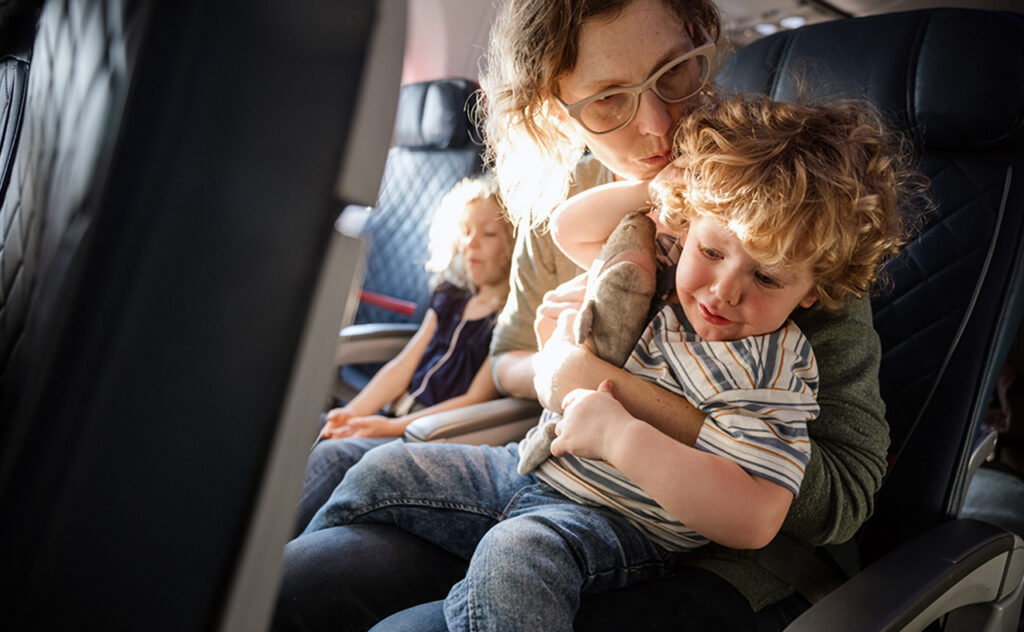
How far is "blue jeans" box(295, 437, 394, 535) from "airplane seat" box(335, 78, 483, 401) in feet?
3.96

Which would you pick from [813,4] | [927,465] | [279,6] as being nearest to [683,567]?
[927,465]

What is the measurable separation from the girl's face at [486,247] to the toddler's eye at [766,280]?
156cm

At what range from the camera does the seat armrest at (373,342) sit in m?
2.52

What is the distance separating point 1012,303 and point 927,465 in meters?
0.32

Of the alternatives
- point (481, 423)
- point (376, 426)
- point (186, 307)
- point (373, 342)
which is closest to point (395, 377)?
point (373, 342)

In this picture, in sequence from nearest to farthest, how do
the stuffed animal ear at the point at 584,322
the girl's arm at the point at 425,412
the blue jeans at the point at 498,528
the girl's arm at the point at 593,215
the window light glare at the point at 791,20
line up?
the blue jeans at the point at 498,528
the stuffed animal ear at the point at 584,322
the girl's arm at the point at 593,215
the girl's arm at the point at 425,412
the window light glare at the point at 791,20

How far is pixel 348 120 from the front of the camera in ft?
1.18

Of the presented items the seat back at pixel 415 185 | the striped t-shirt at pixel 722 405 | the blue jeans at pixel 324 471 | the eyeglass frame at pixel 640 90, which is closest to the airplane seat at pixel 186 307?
the striped t-shirt at pixel 722 405

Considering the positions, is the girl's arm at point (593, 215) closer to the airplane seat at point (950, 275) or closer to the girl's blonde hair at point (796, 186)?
the girl's blonde hair at point (796, 186)

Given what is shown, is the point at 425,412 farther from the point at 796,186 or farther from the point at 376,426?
the point at 796,186

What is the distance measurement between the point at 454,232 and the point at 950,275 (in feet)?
5.27

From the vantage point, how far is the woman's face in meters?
1.05

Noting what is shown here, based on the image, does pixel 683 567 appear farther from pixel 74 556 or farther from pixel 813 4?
pixel 813 4

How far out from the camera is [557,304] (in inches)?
47.4
